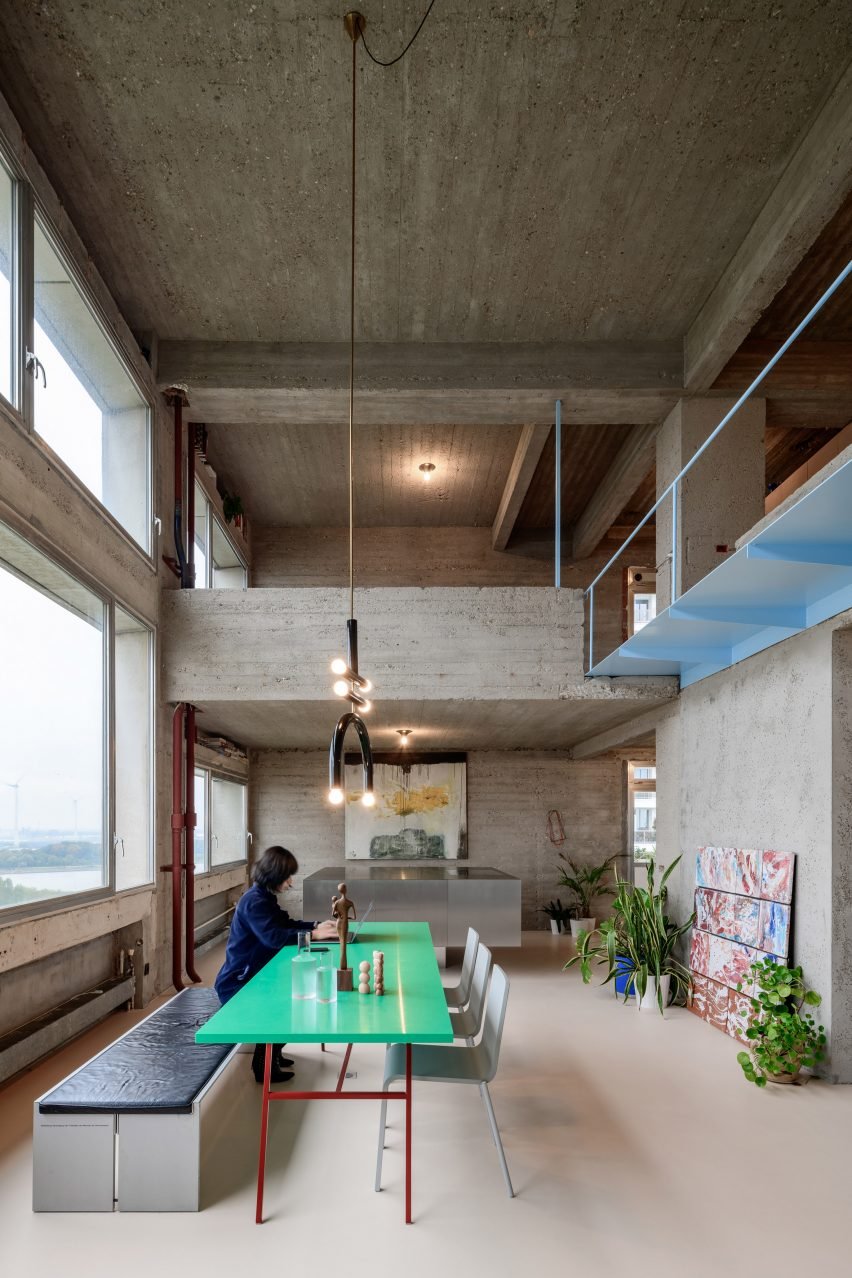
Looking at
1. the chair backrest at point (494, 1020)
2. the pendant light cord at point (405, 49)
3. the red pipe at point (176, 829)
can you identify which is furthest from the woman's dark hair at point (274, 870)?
the pendant light cord at point (405, 49)

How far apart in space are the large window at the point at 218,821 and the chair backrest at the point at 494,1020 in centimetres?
526

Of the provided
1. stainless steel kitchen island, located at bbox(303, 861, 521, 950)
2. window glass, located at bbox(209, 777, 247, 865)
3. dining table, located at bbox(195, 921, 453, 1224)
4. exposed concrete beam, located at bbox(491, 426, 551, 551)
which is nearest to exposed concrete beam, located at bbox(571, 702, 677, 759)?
stainless steel kitchen island, located at bbox(303, 861, 521, 950)

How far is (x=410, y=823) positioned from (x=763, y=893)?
6.85 metres

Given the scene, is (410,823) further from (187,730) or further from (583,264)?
(583,264)

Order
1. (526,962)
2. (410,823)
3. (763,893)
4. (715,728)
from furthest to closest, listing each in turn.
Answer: (410,823), (526,962), (715,728), (763,893)

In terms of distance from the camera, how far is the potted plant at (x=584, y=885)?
36.4 ft

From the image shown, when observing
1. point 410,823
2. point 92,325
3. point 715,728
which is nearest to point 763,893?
point 715,728

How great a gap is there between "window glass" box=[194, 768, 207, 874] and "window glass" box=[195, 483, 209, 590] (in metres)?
2.01

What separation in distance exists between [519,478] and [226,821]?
5.41 m

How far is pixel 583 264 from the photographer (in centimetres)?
605

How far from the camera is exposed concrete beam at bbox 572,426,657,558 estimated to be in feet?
27.5

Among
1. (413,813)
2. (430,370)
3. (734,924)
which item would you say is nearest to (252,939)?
(734,924)

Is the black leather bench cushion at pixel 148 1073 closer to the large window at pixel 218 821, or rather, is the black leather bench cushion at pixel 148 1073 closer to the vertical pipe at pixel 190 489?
the vertical pipe at pixel 190 489

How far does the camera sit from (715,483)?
22.9 ft
